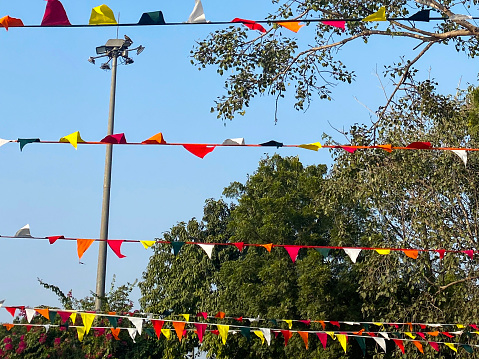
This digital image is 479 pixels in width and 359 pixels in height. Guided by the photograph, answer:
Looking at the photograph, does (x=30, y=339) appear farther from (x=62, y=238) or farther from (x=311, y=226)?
(x=62, y=238)

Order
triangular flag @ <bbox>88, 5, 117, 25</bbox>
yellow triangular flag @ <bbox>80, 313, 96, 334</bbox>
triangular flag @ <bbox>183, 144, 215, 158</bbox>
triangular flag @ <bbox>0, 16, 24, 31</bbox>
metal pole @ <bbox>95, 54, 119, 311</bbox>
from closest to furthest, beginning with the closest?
triangular flag @ <bbox>88, 5, 117, 25</bbox>, triangular flag @ <bbox>0, 16, 24, 31</bbox>, triangular flag @ <bbox>183, 144, 215, 158</bbox>, yellow triangular flag @ <bbox>80, 313, 96, 334</bbox>, metal pole @ <bbox>95, 54, 119, 311</bbox>

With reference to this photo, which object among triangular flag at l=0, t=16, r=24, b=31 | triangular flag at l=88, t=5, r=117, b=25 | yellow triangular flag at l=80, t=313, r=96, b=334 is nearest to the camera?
triangular flag at l=88, t=5, r=117, b=25

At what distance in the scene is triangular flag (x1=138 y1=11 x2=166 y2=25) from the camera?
504 cm

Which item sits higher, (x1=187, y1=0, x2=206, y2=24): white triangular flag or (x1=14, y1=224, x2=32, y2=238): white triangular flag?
(x1=187, y1=0, x2=206, y2=24): white triangular flag

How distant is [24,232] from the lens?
816 cm

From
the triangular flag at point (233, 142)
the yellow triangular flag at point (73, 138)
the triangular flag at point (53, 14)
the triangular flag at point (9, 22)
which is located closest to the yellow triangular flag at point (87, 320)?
the yellow triangular flag at point (73, 138)

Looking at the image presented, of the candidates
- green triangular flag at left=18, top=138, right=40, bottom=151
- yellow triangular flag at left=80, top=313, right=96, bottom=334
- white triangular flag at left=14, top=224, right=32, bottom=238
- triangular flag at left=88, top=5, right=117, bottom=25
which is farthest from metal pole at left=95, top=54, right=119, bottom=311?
triangular flag at left=88, top=5, right=117, bottom=25

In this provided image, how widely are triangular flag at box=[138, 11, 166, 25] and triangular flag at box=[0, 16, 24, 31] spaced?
0.98 metres

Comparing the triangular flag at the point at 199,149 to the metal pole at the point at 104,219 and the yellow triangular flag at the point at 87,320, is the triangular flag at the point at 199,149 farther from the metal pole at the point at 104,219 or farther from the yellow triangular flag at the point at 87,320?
the metal pole at the point at 104,219

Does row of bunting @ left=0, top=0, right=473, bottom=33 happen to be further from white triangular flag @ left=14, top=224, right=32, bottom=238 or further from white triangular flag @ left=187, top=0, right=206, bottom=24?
white triangular flag @ left=14, top=224, right=32, bottom=238

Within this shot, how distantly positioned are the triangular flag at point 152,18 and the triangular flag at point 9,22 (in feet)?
3.21

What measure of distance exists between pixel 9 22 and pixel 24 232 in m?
3.23

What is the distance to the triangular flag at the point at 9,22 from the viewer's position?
17.9 feet

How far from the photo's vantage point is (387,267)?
11570 mm
